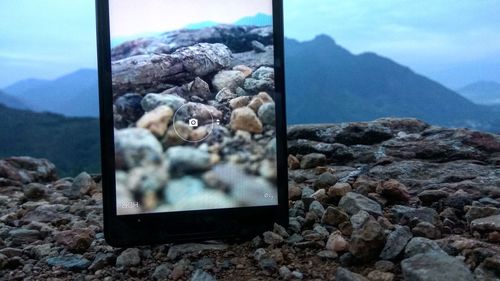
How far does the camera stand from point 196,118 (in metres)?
2.01

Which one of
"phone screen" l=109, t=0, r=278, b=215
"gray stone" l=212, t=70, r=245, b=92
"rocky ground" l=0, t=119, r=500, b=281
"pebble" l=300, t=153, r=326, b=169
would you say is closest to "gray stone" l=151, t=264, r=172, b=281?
"rocky ground" l=0, t=119, r=500, b=281

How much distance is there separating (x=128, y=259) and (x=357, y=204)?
0.90 m

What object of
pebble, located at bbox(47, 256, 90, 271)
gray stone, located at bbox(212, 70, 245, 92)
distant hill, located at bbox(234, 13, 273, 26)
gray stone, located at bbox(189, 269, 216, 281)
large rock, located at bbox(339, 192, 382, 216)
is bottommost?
pebble, located at bbox(47, 256, 90, 271)

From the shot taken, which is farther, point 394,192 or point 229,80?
point 394,192

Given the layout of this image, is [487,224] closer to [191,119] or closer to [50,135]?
[191,119]

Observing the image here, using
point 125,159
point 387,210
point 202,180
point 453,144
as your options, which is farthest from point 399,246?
point 453,144

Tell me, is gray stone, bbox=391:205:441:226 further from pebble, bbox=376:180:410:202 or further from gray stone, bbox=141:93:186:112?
gray stone, bbox=141:93:186:112

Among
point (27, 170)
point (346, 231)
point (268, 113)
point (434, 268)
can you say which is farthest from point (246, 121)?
point (27, 170)

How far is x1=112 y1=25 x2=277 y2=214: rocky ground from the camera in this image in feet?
6.38

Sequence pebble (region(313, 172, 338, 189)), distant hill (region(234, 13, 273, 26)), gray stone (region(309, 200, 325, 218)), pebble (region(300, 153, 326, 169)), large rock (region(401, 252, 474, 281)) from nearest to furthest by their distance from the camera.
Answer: large rock (region(401, 252, 474, 281)) → distant hill (region(234, 13, 273, 26)) → gray stone (region(309, 200, 325, 218)) → pebble (region(313, 172, 338, 189)) → pebble (region(300, 153, 326, 169))

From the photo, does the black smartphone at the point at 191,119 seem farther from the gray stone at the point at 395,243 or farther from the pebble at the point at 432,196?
the pebble at the point at 432,196

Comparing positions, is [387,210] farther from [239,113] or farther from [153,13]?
[153,13]

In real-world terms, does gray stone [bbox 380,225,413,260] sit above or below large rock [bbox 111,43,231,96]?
below

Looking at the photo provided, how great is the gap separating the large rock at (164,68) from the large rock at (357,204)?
2.39 ft
